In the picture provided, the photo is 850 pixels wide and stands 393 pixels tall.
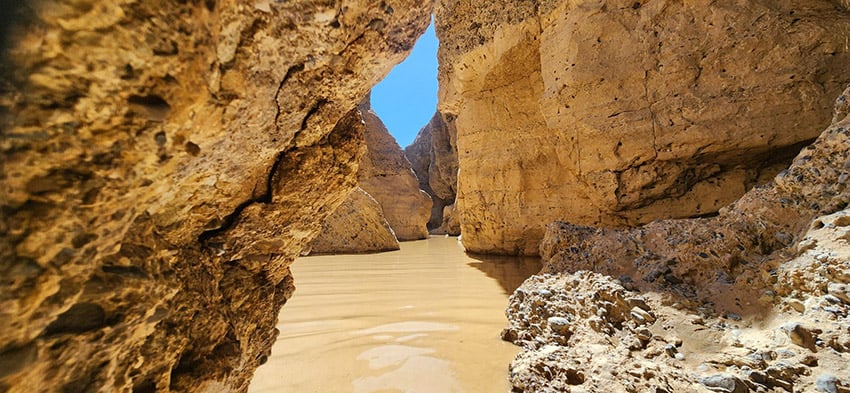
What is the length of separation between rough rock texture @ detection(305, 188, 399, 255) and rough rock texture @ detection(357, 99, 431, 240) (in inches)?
124

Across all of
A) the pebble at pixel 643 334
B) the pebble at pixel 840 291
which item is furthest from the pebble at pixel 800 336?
the pebble at pixel 643 334

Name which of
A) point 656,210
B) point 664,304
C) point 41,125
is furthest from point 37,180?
point 656,210

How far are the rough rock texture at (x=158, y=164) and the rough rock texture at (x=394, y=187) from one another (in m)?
8.31

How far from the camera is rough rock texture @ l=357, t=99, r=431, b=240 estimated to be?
9.73 meters

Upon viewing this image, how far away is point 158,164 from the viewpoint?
0.58 meters

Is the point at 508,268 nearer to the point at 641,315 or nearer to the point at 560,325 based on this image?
the point at 560,325

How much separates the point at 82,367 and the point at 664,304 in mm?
1802

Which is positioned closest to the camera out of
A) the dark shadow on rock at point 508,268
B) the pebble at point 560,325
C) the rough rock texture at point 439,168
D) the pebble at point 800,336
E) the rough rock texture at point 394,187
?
the pebble at point 800,336

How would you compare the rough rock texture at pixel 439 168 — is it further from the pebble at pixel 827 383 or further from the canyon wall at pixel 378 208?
the pebble at pixel 827 383

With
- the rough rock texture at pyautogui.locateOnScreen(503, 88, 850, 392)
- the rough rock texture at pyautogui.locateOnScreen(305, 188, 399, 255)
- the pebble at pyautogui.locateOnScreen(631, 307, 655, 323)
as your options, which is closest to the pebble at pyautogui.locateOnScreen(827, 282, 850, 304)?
the rough rock texture at pyautogui.locateOnScreen(503, 88, 850, 392)

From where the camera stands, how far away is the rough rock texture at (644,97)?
264 centimetres

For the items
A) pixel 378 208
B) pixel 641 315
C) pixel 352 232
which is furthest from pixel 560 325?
pixel 378 208

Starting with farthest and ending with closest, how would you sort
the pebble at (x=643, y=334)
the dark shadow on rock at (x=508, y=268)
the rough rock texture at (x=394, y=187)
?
1. the rough rock texture at (x=394, y=187)
2. the dark shadow on rock at (x=508, y=268)
3. the pebble at (x=643, y=334)

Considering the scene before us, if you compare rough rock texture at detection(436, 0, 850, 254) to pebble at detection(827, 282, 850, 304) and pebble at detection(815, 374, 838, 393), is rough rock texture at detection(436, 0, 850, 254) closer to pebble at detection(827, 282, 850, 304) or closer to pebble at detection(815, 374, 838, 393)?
pebble at detection(827, 282, 850, 304)
